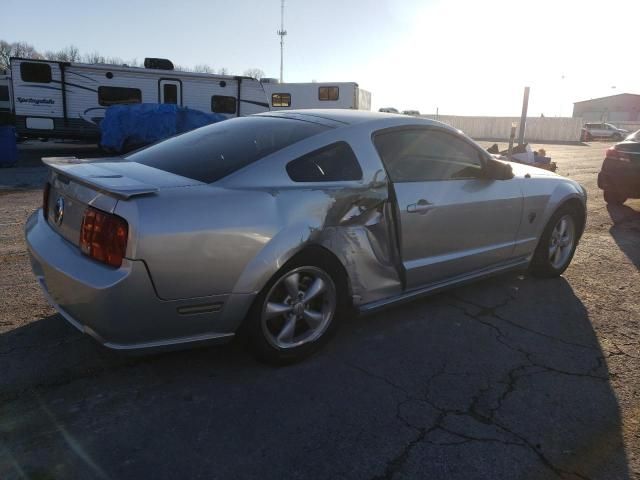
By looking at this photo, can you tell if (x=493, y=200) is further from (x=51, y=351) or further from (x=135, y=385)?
(x=51, y=351)

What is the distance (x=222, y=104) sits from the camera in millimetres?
17688

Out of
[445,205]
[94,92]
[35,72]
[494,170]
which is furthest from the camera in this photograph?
[94,92]

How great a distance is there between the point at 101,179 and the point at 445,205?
2303mm

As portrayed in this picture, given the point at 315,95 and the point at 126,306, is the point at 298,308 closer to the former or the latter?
the point at 126,306

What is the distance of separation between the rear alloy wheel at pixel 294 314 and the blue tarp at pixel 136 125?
12.6 m

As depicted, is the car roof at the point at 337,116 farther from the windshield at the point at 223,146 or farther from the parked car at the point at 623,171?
the parked car at the point at 623,171

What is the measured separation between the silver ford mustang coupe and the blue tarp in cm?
1171

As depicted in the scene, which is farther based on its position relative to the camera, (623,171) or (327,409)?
(623,171)

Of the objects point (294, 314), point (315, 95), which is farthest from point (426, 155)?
point (315, 95)

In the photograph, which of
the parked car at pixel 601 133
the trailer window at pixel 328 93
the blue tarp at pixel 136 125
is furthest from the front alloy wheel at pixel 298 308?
the parked car at pixel 601 133

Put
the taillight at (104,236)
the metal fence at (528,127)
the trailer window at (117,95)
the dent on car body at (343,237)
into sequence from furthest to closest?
the metal fence at (528,127) → the trailer window at (117,95) → the dent on car body at (343,237) → the taillight at (104,236)

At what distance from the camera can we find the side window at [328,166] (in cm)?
310

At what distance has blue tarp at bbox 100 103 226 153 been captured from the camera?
14.7m

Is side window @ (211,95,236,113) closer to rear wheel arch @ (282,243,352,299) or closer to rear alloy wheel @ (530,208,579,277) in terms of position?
rear alloy wheel @ (530,208,579,277)
